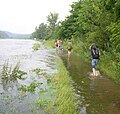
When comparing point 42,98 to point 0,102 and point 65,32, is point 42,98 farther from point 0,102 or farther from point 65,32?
point 65,32

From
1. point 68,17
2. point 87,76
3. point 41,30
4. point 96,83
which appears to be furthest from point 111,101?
point 41,30

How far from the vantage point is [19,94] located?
1025 cm

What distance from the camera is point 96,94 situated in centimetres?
1067

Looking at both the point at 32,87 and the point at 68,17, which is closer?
the point at 32,87

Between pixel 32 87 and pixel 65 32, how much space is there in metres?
31.9

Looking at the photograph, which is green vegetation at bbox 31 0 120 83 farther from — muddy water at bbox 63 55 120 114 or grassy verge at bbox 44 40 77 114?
grassy verge at bbox 44 40 77 114

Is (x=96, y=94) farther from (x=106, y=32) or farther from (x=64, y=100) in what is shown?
(x=106, y=32)

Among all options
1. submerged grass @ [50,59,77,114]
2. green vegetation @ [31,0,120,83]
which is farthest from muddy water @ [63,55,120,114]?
green vegetation @ [31,0,120,83]

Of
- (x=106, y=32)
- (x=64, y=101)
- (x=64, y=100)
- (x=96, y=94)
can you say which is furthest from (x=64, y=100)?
(x=106, y=32)

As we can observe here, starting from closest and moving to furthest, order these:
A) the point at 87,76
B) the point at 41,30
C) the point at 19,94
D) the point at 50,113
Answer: the point at 50,113 → the point at 19,94 → the point at 87,76 → the point at 41,30

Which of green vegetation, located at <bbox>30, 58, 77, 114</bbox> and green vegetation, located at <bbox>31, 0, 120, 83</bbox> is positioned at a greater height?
green vegetation, located at <bbox>31, 0, 120, 83</bbox>

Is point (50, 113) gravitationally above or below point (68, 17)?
below

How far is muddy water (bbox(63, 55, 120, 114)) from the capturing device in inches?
341

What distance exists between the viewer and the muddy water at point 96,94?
867 centimetres
